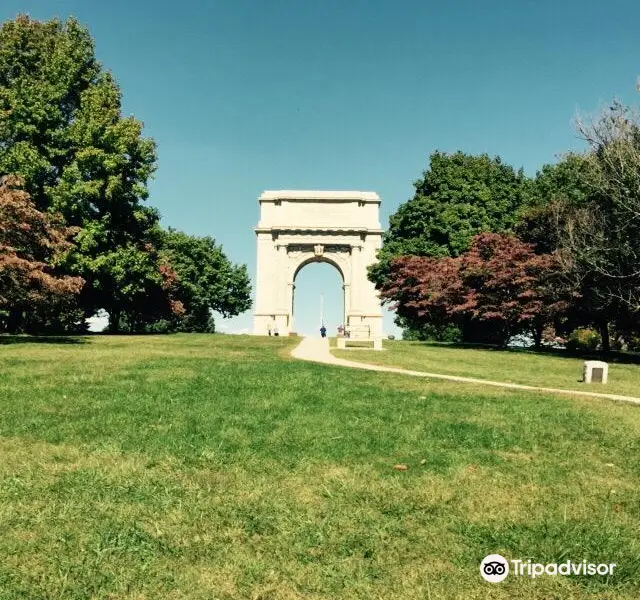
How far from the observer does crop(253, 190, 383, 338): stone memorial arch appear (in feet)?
181

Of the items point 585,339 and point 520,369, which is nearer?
point 520,369

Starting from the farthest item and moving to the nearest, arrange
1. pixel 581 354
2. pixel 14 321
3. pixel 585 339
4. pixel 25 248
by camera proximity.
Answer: pixel 585 339
pixel 14 321
pixel 581 354
pixel 25 248

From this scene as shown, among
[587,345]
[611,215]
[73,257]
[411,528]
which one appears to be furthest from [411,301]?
[411,528]

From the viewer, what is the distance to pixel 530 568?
173 inches

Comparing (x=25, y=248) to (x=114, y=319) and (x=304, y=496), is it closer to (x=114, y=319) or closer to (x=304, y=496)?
(x=114, y=319)

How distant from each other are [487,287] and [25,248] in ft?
73.5

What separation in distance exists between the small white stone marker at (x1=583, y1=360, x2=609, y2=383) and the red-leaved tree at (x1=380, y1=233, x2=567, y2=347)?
431 inches

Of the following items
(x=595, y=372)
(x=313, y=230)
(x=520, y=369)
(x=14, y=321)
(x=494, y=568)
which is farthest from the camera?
(x=313, y=230)

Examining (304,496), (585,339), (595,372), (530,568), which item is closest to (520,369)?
(595,372)

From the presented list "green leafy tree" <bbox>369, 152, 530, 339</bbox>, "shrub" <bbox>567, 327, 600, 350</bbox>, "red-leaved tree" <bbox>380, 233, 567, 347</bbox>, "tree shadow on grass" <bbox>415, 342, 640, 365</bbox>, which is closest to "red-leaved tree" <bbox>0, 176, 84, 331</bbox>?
"tree shadow on grass" <bbox>415, 342, 640, 365</bbox>

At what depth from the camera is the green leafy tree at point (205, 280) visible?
5959cm

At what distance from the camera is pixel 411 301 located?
121 ft

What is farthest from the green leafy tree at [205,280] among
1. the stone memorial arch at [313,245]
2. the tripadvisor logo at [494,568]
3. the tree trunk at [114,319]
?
the tripadvisor logo at [494,568]

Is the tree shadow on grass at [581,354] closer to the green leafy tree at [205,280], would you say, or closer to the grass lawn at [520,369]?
the grass lawn at [520,369]
